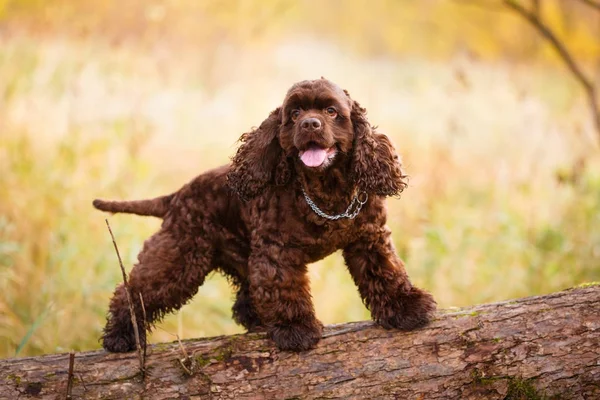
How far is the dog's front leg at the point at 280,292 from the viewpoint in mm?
3199

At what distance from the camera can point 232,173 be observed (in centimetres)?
346

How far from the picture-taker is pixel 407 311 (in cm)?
317

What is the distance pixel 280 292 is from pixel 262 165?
643 millimetres

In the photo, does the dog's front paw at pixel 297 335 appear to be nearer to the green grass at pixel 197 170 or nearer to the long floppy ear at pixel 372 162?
the long floppy ear at pixel 372 162

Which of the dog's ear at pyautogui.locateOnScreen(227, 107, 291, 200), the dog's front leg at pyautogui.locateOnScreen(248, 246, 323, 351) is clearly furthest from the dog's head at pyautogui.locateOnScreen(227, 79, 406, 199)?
the dog's front leg at pyautogui.locateOnScreen(248, 246, 323, 351)

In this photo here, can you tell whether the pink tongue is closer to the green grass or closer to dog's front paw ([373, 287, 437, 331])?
dog's front paw ([373, 287, 437, 331])

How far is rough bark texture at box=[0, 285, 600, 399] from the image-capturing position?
9.86 feet

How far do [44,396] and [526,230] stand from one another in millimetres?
4497

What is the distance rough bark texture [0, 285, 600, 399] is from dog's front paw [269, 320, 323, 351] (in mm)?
42

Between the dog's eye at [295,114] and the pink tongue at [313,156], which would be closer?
the pink tongue at [313,156]

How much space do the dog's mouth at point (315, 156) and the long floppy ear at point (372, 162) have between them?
0.19 metres

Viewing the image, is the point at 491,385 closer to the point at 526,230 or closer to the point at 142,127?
the point at 526,230

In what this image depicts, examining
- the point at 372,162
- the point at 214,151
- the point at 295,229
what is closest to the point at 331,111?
the point at 372,162

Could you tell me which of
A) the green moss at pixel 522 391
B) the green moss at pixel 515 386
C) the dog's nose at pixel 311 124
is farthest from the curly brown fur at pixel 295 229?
the green moss at pixel 522 391
